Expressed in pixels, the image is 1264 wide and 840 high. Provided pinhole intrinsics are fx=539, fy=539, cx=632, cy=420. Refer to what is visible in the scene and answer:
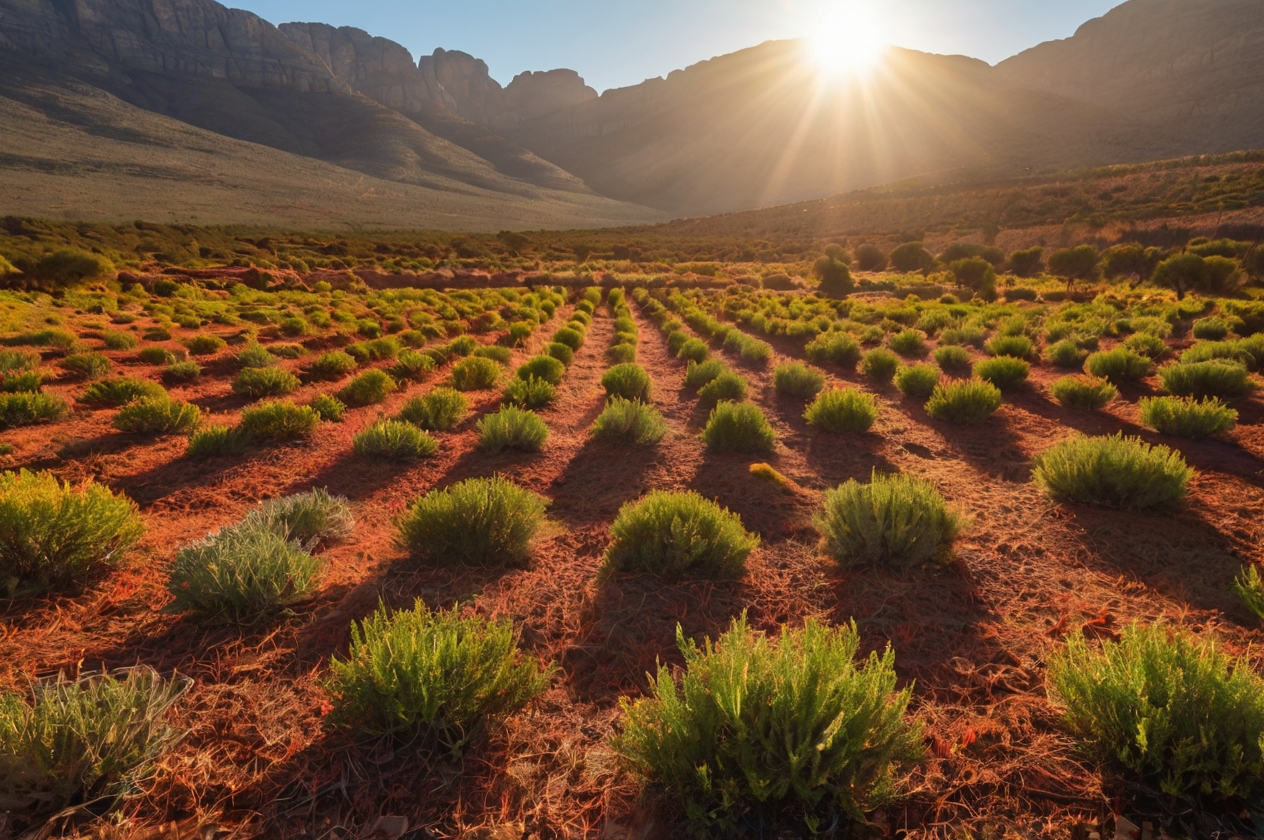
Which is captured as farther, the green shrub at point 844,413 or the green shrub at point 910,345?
the green shrub at point 910,345

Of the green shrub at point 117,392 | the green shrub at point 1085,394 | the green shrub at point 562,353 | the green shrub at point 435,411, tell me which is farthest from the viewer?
the green shrub at point 562,353

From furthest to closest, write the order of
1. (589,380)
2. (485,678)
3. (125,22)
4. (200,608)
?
(125,22), (589,380), (200,608), (485,678)

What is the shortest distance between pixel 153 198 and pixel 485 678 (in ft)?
253

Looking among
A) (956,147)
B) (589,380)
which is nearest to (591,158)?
(956,147)

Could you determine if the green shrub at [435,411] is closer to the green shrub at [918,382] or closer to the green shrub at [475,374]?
the green shrub at [475,374]

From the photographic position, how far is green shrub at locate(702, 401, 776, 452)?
676 cm

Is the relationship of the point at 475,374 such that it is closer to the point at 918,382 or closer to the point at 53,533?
the point at 53,533

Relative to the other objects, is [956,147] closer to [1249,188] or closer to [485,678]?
[1249,188]

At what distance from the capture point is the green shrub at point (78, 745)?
74.6 inches

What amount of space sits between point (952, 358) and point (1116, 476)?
764 cm

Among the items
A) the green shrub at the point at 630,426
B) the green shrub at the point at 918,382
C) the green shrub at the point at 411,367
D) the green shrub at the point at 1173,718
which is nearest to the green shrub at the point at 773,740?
the green shrub at the point at 1173,718

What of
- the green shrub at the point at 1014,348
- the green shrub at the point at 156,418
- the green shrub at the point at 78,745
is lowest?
the green shrub at the point at 1014,348

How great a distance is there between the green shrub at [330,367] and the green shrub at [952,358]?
12.3 metres

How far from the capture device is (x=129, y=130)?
73.2m
